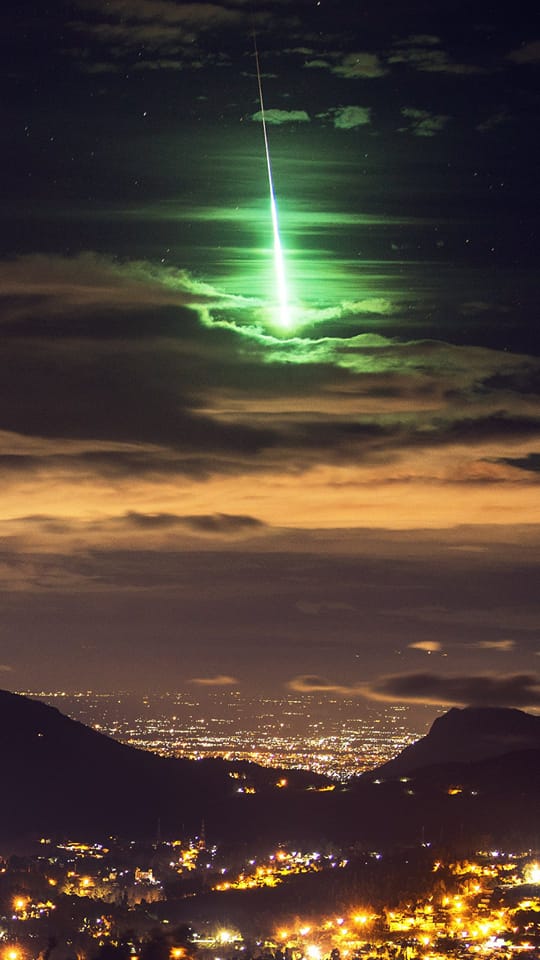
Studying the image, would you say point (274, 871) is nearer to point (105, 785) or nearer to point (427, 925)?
point (427, 925)

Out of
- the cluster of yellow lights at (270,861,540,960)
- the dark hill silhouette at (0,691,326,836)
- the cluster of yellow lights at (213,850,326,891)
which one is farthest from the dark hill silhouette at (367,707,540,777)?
the cluster of yellow lights at (270,861,540,960)

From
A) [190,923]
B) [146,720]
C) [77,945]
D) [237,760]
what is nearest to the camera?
[77,945]

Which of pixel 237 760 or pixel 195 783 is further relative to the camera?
pixel 237 760

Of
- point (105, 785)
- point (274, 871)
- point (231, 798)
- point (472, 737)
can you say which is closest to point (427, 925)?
point (274, 871)

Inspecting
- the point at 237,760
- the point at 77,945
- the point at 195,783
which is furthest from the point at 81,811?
the point at 77,945

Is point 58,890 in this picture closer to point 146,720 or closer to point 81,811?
point 81,811

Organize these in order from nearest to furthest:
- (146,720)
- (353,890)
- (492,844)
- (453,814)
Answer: (353,890), (492,844), (453,814), (146,720)
